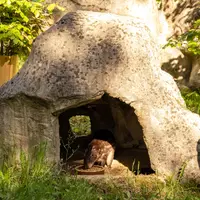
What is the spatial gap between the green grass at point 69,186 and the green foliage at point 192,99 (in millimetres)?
4702

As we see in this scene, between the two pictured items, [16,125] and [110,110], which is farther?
[110,110]

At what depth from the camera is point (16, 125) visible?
5.43 m

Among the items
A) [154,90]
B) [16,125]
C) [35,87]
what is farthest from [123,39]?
[16,125]

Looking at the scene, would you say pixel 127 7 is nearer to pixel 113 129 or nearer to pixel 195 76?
pixel 113 129

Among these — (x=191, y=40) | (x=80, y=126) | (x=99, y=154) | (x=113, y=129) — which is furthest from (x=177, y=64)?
(x=99, y=154)

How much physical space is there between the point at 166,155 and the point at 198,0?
679 centimetres

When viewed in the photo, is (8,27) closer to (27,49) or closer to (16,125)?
(27,49)

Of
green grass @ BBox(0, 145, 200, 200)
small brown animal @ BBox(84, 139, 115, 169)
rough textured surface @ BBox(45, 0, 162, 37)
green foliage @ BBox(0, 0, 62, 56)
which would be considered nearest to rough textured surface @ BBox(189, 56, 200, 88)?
rough textured surface @ BBox(45, 0, 162, 37)

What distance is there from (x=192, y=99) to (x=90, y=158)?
479cm

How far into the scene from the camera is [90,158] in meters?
6.40

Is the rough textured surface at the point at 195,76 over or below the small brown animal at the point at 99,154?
over

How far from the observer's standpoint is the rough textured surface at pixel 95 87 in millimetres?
5238

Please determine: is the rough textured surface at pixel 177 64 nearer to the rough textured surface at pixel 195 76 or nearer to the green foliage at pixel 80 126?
the rough textured surface at pixel 195 76

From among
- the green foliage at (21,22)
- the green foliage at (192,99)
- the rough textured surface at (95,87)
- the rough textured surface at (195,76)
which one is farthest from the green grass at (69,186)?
the rough textured surface at (195,76)
